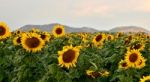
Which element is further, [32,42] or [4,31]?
[4,31]

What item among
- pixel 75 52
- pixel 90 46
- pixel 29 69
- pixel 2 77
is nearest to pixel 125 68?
pixel 75 52

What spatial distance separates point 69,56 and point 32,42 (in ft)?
5.72

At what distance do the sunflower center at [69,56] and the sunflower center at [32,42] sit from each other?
157 centimetres

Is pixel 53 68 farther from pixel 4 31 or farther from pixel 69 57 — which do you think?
pixel 4 31

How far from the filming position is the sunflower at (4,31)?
51.4 feet

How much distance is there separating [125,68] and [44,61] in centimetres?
198

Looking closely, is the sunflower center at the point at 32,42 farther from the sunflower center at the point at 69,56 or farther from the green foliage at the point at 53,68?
the sunflower center at the point at 69,56

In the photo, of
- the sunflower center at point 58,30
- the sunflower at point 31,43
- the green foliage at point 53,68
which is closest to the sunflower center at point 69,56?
the green foliage at point 53,68

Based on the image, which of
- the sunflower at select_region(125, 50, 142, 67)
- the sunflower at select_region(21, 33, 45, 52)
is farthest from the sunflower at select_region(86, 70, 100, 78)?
the sunflower at select_region(21, 33, 45, 52)

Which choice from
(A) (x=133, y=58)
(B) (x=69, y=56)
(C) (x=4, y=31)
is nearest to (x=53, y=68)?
(B) (x=69, y=56)

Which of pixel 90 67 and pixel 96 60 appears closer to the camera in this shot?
pixel 90 67

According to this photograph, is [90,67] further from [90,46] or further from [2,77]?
[90,46]

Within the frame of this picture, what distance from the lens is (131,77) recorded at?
11242 mm

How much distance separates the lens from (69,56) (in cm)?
1089
